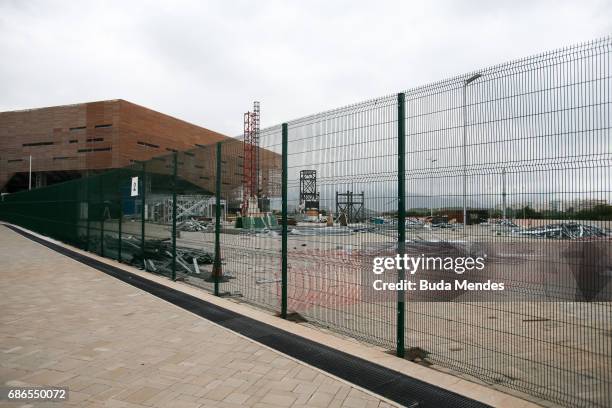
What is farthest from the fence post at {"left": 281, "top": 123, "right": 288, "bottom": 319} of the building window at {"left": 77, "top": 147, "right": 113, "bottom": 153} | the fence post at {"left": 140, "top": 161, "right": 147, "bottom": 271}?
the building window at {"left": 77, "top": 147, "right": 113, "bottom": 153}

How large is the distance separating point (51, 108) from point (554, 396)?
7104 cm

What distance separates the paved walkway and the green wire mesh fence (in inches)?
51.0

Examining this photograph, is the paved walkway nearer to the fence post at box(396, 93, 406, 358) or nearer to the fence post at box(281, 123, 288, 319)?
the fence post at box(281, 123, 288, 319)

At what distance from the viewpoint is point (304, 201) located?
5465mm

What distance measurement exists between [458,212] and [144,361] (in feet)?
11.5

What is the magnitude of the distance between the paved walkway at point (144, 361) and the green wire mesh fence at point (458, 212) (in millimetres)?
1295

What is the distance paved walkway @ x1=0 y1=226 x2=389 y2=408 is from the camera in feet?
11.0

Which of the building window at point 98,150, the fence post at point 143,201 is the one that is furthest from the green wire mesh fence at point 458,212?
the building window at point 98,150

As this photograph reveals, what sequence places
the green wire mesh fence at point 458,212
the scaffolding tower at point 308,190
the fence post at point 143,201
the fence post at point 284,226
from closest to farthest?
Result: the green wire mesh fence at point 458,212
the scaffolding tower at point 308,190
the fence post at point 284,226
the fence post at point 143,201

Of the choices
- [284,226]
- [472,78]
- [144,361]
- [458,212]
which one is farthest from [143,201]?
[472,78]

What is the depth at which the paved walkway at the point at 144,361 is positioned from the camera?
334 centimetres

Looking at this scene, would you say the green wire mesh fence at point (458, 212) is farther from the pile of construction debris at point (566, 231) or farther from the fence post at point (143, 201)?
the fence post at point (143, 201)

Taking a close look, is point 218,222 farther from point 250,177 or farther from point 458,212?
point 458,212

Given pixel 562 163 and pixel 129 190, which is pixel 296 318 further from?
pixel 129 190
